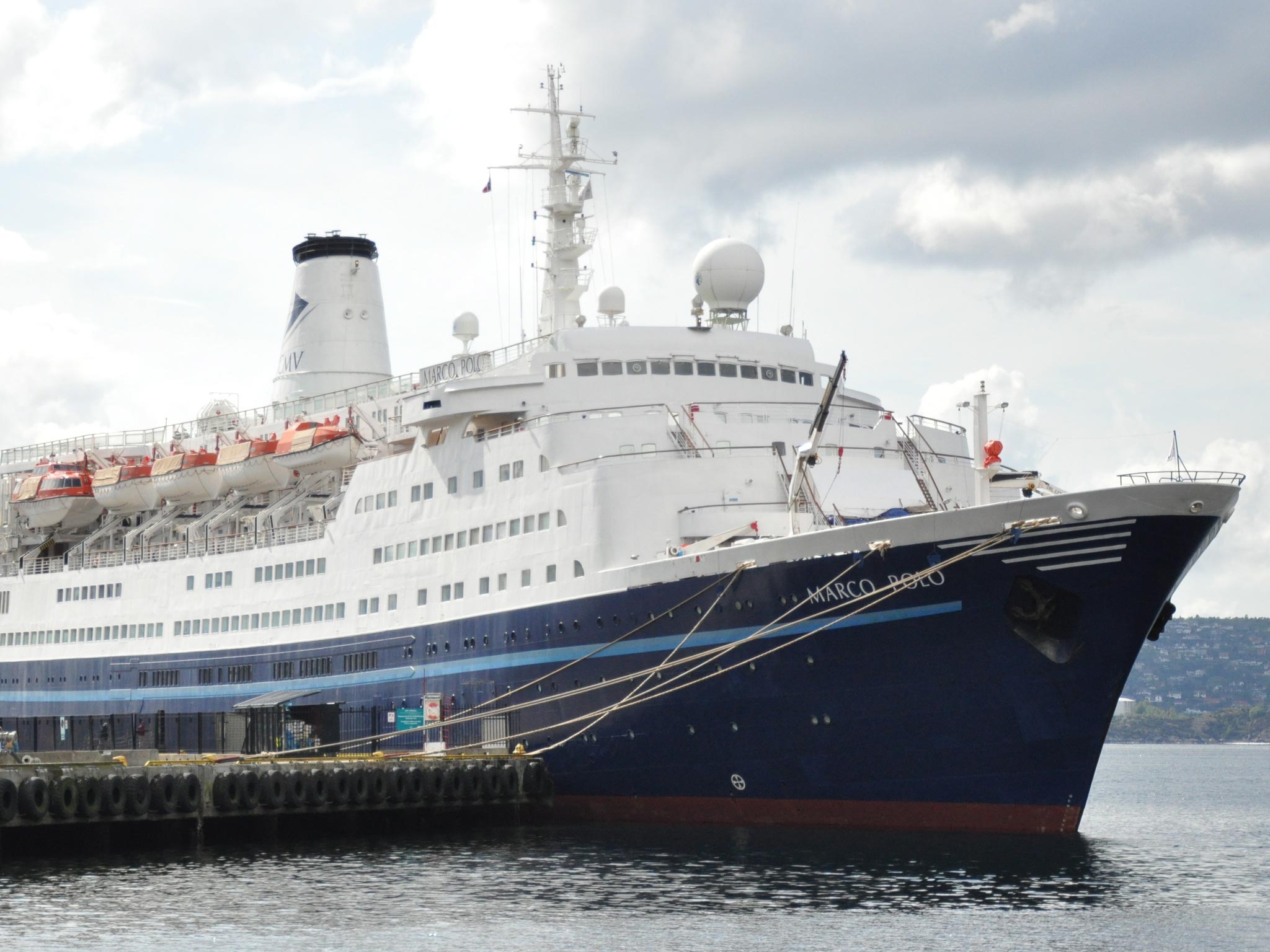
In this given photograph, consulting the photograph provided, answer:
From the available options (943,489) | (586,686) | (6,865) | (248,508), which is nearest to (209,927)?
(6,865)

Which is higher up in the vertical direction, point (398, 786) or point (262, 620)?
point (262, 620)

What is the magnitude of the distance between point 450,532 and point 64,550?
855 inches

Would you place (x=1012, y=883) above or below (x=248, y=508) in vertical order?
below

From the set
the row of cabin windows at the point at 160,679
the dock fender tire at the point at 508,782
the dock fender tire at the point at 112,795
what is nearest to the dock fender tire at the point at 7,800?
the dock fender tire at the point at 112,795

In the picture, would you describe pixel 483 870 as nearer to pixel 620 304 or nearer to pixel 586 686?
pixel 586 686

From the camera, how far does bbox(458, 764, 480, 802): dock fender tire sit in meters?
31.0

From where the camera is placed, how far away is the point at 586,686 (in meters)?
30.0

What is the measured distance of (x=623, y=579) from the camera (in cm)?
2923

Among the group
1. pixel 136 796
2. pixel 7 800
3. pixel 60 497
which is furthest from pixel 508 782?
pixel 60 497

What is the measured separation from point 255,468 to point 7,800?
1680cm

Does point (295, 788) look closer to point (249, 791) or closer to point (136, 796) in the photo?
point (249, 791)

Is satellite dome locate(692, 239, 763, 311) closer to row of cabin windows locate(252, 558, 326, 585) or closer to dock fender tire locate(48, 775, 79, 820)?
row of cabin windows locate(252, 558, 326, 585)

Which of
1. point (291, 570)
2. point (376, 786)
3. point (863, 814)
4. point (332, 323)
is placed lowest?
point (863, 814)

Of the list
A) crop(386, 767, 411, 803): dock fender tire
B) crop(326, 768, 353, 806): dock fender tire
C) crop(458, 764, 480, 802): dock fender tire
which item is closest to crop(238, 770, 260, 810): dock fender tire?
crop(326, 768, 353, 806): dock fender tire
